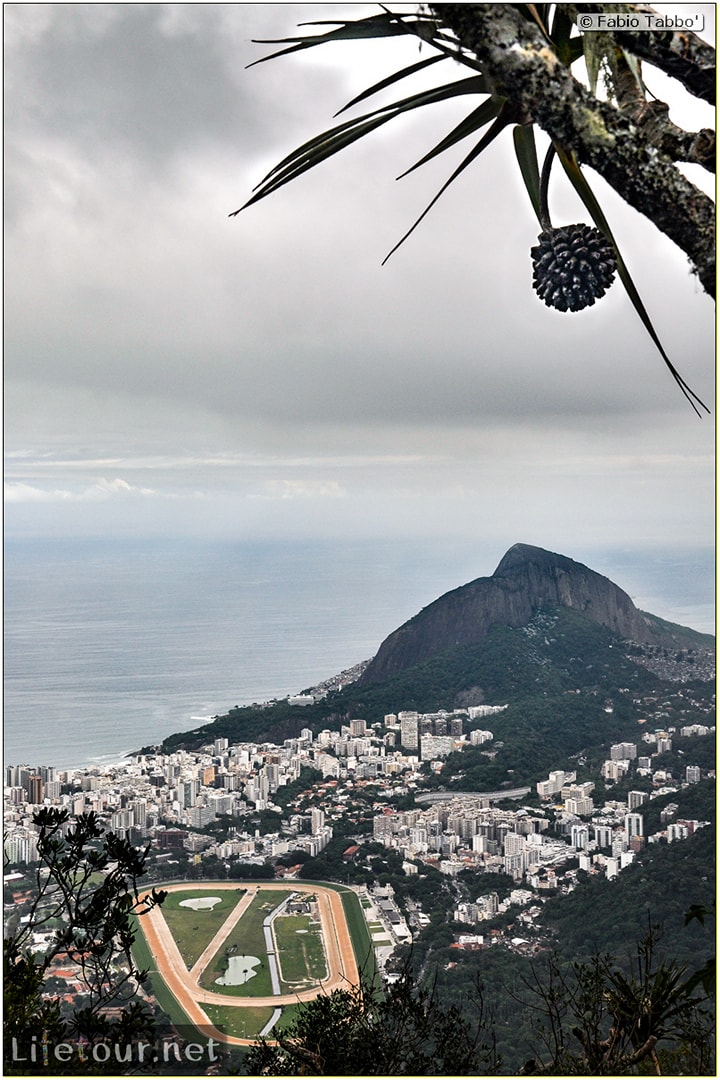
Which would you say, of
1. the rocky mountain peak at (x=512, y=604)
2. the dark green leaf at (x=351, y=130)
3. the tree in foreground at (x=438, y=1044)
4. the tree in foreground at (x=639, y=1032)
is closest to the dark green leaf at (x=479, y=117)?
the dark green leaf at (x=351, y=130)

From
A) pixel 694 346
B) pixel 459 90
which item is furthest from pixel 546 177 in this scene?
pixel 694 346

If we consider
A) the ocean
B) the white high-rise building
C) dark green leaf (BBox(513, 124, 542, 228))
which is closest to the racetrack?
the ocean

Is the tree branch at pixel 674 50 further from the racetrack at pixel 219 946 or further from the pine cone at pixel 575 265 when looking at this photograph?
the racetrack at pixel 219 946

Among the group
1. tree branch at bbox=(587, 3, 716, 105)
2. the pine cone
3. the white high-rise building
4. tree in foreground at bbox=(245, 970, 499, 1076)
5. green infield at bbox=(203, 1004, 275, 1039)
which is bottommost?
green infield at bbox=(203, 1004, 275, 1039)

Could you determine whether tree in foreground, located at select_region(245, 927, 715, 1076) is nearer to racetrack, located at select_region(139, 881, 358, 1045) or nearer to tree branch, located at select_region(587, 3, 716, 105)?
racetrack, located at select_region(139, 881, 358, 1045)

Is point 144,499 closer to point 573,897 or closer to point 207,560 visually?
point 207,560

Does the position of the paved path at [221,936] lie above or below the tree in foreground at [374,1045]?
below
